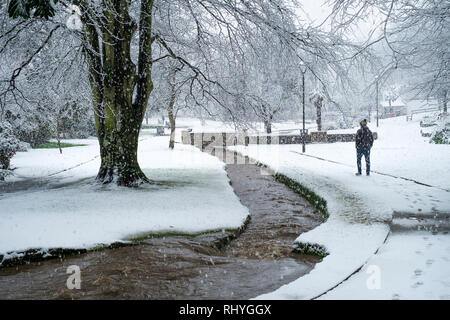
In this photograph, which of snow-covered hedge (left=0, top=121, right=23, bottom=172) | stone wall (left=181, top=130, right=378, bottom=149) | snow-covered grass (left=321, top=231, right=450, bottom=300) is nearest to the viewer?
snow-covered grass (left=321, top=231, right=450, bottom=300)

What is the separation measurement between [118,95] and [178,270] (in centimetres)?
676

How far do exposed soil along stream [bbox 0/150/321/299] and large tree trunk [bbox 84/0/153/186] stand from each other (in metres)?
4.47

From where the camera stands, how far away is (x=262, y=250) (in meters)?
7.27

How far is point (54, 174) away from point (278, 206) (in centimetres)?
1131

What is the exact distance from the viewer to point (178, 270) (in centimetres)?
604

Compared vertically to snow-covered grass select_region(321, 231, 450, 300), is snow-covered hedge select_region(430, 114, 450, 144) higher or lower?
higher

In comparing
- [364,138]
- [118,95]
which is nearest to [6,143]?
[118,95]

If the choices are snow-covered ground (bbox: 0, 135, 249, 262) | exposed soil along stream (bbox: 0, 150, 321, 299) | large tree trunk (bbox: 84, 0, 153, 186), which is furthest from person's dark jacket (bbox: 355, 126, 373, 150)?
large tree trunk (bbox: 84, 0, 153, 186)

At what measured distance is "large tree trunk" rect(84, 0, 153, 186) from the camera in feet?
36.0

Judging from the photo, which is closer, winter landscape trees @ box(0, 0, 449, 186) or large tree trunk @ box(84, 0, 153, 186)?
winter landscape trees @ box(0, 0, 449, 186)

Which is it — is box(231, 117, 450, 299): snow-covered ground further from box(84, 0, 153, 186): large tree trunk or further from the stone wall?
the stone wall

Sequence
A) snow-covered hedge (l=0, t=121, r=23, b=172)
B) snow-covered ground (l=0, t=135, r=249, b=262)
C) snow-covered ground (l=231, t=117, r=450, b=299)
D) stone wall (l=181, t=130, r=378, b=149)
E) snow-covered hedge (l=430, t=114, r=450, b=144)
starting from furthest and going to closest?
stone wall (l=181, t=130, r=378, b=149), snow-covered hedge (l=430, t=114, r=450, b=144), snow-covered hedge (l=0, t=121, r=23, b=172), snow-covered ground (l=0, t=135, r=249, b=262), snow-covered ground (l=231, t=117, r=450, b=299)
